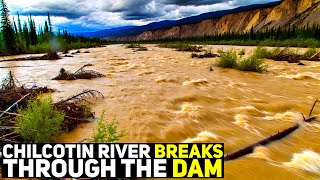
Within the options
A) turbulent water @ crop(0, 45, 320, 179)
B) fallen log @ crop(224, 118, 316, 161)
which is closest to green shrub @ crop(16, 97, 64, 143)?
turbulent water @ crop(0, 45, 320, 179)

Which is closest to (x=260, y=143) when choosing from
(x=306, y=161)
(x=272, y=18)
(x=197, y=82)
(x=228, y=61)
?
(x=306, y=161)

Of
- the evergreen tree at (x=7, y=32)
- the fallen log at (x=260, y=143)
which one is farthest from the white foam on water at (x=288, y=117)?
the evergreen tree at (x=7, y=32)

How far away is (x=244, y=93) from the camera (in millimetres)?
7324

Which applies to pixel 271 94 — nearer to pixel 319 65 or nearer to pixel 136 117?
pixel 136 117

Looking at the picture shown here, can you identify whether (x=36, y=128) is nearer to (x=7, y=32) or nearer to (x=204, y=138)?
(x=204, y=138)

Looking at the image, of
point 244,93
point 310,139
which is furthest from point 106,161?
point 244,93

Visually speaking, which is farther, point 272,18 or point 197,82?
point 272,18

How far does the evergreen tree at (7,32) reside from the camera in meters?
36.2

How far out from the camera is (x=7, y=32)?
127 ft

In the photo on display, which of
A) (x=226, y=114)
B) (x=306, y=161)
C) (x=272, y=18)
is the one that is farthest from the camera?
(x=272, y=18)

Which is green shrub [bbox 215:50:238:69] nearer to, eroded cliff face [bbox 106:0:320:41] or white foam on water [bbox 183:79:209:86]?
white foam on water [bbox 183:79:209:86]

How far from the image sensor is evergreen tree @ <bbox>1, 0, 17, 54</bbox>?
3616cm

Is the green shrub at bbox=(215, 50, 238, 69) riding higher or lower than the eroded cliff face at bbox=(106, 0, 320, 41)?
lower

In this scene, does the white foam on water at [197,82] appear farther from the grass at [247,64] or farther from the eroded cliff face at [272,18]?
the eroded cliff face at [272,18]
